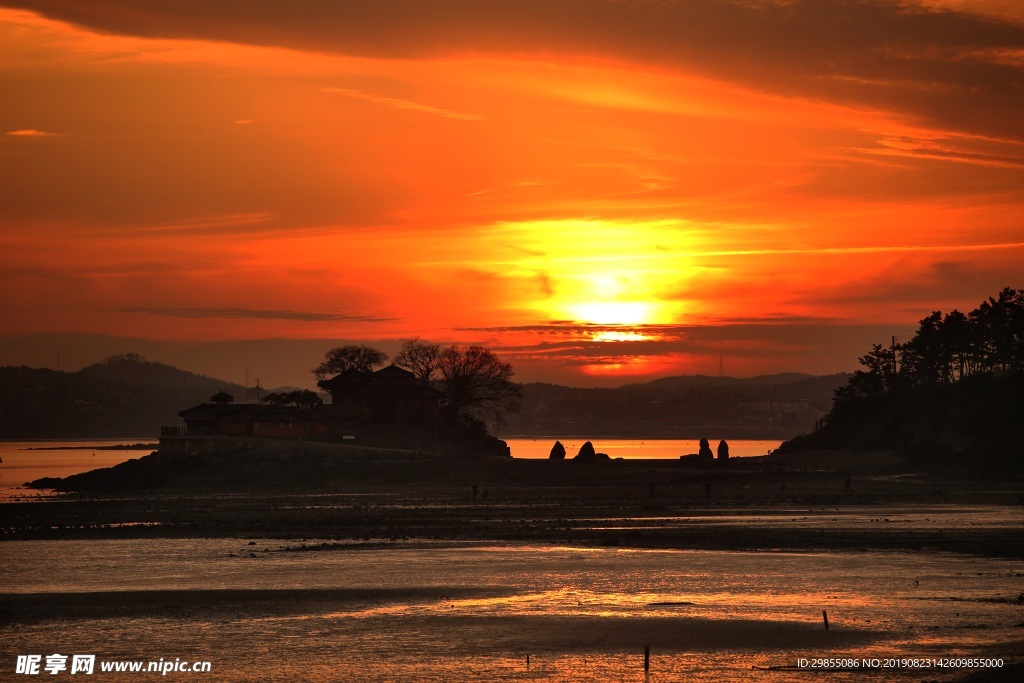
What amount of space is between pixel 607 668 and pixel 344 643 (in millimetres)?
6139

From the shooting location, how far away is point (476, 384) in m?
127

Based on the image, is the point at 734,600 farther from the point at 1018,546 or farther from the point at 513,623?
the point at 1018,546

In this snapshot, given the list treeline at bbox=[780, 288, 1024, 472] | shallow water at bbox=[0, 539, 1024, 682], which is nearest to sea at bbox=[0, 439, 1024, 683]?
shallow water at bbox=[0, 539, 1024, 682]

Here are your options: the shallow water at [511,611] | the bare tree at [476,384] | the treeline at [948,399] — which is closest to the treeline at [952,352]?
the treeline at [948,399]

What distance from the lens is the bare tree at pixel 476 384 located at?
4980 inches

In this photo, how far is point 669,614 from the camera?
2814 centimetres

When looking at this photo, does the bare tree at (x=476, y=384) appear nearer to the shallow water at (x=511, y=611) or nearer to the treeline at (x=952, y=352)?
the treeline at (x=952, y=352)

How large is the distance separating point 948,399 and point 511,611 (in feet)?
291

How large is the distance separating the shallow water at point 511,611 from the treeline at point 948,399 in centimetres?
6024

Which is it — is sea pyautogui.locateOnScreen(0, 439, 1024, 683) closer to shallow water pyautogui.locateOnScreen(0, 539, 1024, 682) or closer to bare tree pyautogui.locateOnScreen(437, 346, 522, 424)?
shallow water pyautogui.locateOnScreen(0, 539, 1024, 682)

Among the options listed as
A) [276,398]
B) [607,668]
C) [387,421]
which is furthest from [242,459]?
[607,668]

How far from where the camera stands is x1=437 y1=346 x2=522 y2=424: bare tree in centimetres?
12650

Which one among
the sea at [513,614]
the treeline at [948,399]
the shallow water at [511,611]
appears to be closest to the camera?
the sea at [513,614]

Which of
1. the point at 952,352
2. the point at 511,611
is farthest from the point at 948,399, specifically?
the point at 511,611
